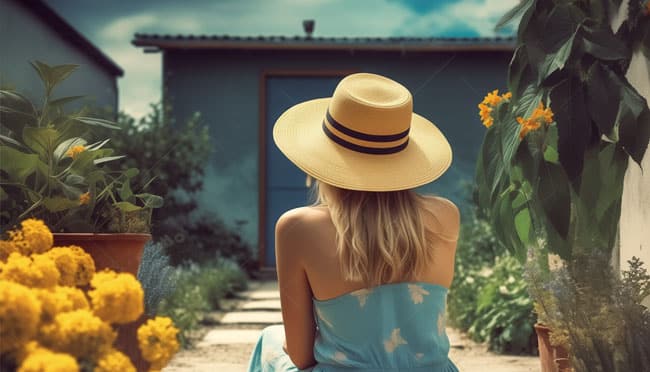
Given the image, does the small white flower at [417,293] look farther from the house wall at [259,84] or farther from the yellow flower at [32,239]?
the house wall at [259,84]

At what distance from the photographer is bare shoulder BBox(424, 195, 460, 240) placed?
2.01m

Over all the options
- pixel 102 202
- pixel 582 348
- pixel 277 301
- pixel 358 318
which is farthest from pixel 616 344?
pixel 277 301

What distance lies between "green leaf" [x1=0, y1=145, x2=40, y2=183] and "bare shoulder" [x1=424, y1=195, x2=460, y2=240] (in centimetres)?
93

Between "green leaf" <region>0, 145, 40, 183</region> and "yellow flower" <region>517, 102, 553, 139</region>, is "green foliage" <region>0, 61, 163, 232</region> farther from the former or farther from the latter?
"yellow flower" <region>517, 102, 553, 139</region>

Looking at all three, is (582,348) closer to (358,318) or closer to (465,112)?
(358,318)

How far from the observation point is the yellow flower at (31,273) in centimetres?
124

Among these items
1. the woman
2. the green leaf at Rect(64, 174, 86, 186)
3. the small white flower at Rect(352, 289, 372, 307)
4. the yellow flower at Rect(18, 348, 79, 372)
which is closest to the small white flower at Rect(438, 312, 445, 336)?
the woman

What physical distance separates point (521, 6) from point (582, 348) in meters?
1.13

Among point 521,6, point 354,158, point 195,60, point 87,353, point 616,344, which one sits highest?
point 195,60

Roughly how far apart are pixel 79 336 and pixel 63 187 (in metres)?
0.70

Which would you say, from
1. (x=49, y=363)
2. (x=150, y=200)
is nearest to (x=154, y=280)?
(x=150, y=200)

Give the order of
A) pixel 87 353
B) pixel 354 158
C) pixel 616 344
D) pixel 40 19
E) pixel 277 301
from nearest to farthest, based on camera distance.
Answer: pixel 87 353 → pixel 354 158 → pixel 616 344 → pixel 277 301 → pixel 40 19

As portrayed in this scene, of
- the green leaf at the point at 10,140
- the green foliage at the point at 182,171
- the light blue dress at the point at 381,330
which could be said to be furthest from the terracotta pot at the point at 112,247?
the green foliage at the point at 182,171

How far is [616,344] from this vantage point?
7.70 ft
